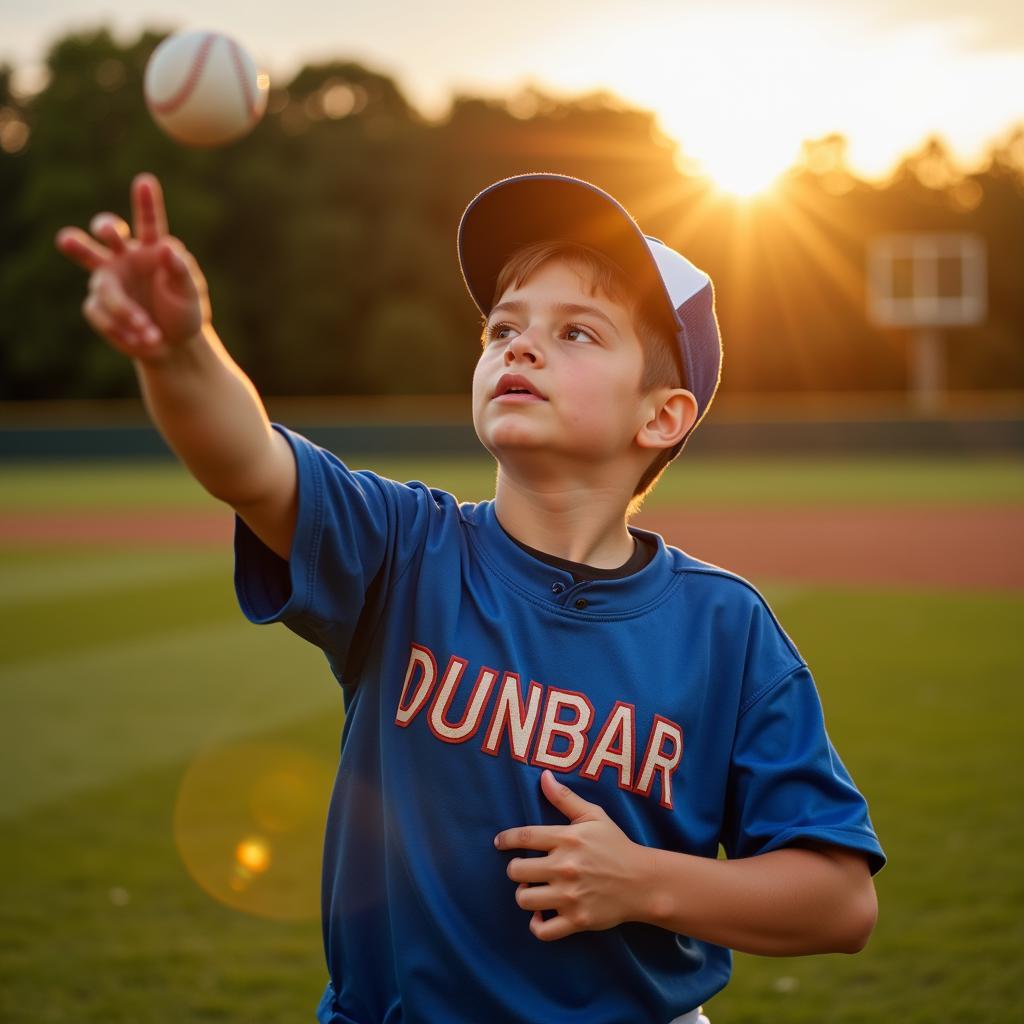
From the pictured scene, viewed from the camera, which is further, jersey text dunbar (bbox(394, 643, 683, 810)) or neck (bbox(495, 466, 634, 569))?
neck (bbox(495, 466, 634, 569))

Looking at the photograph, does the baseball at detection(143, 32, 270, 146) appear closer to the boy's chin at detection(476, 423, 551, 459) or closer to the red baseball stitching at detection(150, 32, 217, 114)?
the red baseball stitching at detection(150, 32, 217, 114)

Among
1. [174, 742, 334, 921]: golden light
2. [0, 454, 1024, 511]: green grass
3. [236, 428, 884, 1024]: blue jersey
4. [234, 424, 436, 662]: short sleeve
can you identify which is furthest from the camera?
[0, 454, 1024, 511]: green grass

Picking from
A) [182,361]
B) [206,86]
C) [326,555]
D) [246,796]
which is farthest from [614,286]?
[246,796]

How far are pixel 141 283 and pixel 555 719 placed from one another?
0.86 metres

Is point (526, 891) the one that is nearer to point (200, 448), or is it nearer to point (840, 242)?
point (200, 448)

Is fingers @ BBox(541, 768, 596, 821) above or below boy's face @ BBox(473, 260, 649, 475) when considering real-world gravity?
below

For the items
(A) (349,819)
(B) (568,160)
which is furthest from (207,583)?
(B) (568,160)

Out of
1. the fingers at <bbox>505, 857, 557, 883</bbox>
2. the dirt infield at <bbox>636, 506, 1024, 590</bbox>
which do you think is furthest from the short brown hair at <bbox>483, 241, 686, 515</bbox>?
the dirt infield at <bbox>636, 506, 1024, 590</bbox>

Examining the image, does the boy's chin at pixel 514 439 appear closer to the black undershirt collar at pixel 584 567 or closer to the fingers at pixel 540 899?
the black undershirt collar at pixel 584 567

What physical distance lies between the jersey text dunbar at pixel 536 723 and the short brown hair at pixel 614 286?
459mm

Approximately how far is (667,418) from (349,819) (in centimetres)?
83

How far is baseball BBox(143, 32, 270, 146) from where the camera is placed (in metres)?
2.45

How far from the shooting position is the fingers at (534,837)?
69.2 inches

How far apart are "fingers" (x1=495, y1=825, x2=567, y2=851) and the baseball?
150 centimetres
